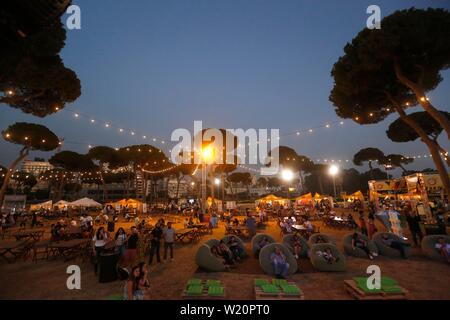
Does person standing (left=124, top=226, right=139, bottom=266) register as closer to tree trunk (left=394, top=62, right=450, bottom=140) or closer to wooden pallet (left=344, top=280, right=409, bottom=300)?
wooden pallet (left=344, top=280, right=409, bottom=300)

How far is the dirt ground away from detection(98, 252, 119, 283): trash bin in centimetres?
19

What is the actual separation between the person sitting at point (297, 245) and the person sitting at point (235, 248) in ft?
6.12

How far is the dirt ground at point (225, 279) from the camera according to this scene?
16.4 feet

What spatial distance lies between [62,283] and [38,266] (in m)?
2.53

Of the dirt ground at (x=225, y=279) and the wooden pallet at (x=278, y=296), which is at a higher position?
the wooden pallet at (x=278, y=296)

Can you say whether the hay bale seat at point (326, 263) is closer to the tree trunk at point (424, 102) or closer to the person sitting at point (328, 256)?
the person sitting at point (328, 256)

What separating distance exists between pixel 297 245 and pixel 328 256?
1699mm

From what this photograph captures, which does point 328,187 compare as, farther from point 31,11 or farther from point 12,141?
point 31,11

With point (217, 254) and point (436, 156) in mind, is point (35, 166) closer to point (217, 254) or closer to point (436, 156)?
point (217, 254)

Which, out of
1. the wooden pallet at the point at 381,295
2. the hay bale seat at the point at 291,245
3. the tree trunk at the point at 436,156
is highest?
the tree trunk at the point at 436,156

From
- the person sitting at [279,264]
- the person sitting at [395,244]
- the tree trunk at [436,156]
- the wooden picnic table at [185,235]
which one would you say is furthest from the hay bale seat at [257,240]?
the tree trunk at [436,156]

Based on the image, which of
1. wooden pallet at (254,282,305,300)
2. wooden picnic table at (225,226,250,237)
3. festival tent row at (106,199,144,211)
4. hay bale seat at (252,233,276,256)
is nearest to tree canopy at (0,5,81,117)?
wooden pallet at (254,282,305,300)
